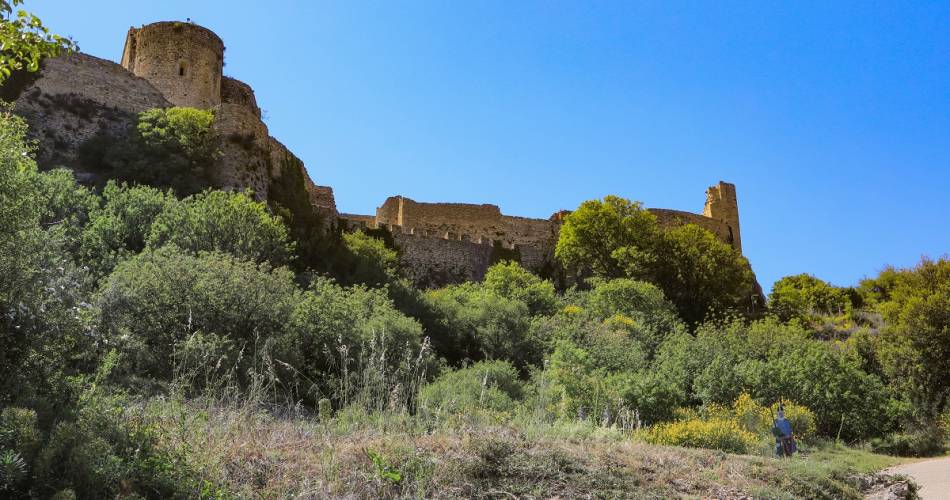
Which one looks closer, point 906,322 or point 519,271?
point 906,322

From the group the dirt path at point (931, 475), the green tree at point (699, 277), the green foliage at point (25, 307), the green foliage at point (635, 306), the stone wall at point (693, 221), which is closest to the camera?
the green foliage at point (25, 307)

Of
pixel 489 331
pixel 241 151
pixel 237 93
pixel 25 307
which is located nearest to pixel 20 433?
pixel 25 307

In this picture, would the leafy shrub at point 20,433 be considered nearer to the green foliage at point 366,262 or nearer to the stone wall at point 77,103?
the green foliage at point 366,262

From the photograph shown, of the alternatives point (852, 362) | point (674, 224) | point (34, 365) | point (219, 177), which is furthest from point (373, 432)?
point (674, 224)

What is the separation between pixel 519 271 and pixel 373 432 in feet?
85.4

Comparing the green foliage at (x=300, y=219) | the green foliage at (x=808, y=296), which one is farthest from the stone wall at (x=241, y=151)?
the green foliage at (x=808, y=296)

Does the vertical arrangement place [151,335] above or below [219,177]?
below

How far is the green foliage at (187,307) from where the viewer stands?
1484cm

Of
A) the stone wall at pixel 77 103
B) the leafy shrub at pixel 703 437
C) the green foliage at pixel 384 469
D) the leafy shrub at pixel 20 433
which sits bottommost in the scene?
the leafy shrub at pixel 703 437

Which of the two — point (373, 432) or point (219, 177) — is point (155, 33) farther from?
point (373, 432)

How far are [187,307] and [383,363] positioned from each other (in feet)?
22.8

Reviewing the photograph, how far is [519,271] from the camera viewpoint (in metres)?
34.8

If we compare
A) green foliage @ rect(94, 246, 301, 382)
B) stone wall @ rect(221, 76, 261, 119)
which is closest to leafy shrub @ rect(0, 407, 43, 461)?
green foliage @ rect(94, 246, 301, 382)

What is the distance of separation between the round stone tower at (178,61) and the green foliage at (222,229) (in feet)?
38.3
